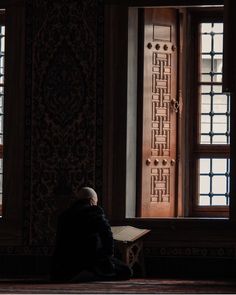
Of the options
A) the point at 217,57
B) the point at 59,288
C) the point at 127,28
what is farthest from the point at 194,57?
the point at 59,288

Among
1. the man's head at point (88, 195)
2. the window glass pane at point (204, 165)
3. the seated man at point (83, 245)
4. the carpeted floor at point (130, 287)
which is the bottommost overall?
the carpeted floor at point (130, 287)

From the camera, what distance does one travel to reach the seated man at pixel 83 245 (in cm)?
1112

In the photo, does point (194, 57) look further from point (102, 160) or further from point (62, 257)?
point (62, 257)

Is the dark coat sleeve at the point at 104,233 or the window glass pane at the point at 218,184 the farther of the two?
the window glass pane at the point at 218,184

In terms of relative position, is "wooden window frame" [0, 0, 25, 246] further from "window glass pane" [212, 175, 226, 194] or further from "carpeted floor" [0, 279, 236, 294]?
"window glass pane" [212, 175, 226, 194]

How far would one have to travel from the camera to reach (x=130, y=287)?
1025 centimetres

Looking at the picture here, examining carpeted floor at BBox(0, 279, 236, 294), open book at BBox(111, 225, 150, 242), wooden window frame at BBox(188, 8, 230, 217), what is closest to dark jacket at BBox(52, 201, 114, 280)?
carpeted floor at BBox(0, 279, 236, 294)

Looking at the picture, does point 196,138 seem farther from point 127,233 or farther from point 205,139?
point 127,233

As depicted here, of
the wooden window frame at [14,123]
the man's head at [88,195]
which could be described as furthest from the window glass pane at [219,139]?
the man's head at [88,195]

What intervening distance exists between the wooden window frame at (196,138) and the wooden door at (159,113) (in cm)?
30

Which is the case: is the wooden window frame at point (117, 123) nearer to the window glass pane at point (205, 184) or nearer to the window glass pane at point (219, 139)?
the window glass pane at point (205, 184)

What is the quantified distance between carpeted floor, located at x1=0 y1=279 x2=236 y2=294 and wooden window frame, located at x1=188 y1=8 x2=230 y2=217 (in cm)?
158

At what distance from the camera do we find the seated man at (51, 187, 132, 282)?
11117 millimetres

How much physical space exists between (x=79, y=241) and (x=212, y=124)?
2.75m
